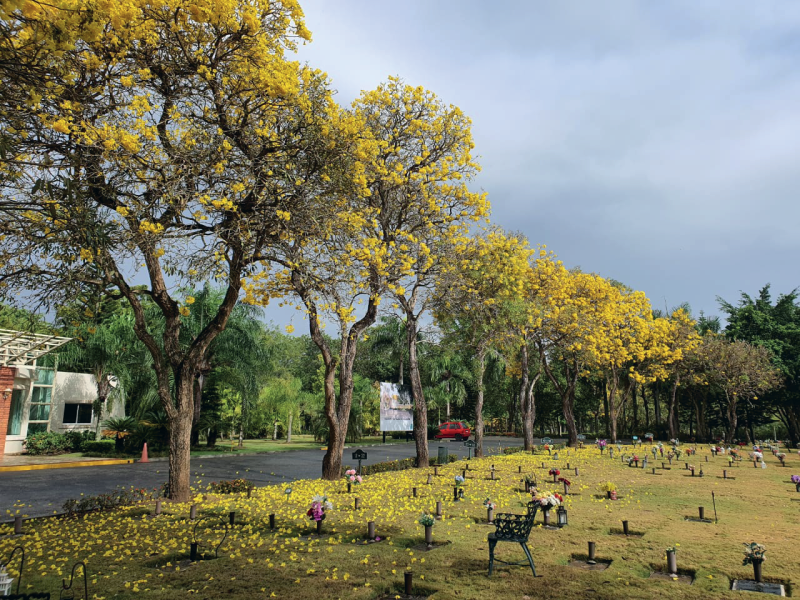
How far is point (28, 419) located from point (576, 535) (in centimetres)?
2962

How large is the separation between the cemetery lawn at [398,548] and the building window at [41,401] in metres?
21.7

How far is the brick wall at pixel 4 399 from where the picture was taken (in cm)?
2492

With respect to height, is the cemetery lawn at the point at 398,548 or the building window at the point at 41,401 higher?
the building window at the point at 41,401

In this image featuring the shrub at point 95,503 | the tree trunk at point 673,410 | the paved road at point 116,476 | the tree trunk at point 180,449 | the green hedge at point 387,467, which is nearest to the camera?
the shrub at point 95,503

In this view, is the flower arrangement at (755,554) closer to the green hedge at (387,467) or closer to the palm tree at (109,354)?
the green hedge at (387,467)

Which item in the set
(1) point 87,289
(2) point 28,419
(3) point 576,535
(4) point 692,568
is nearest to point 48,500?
(1) point 87,289

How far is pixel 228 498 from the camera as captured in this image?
43.4ft

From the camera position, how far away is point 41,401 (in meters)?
29.1

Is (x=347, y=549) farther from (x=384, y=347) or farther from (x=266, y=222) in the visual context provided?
(x=384, y=347)

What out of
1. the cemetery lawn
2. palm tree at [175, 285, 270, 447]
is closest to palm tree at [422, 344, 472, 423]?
palm tree at [175, 285, 270, 447]

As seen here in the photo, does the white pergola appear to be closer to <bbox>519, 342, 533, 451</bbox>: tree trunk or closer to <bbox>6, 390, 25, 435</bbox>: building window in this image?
<bbox>6, 390, 25, 435</bbox>: building window

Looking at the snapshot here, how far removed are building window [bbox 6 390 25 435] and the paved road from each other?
28.1 feet

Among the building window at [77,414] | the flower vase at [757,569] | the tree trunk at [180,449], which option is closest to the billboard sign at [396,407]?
the tree trunk at [180,449]

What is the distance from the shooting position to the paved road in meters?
13.8
